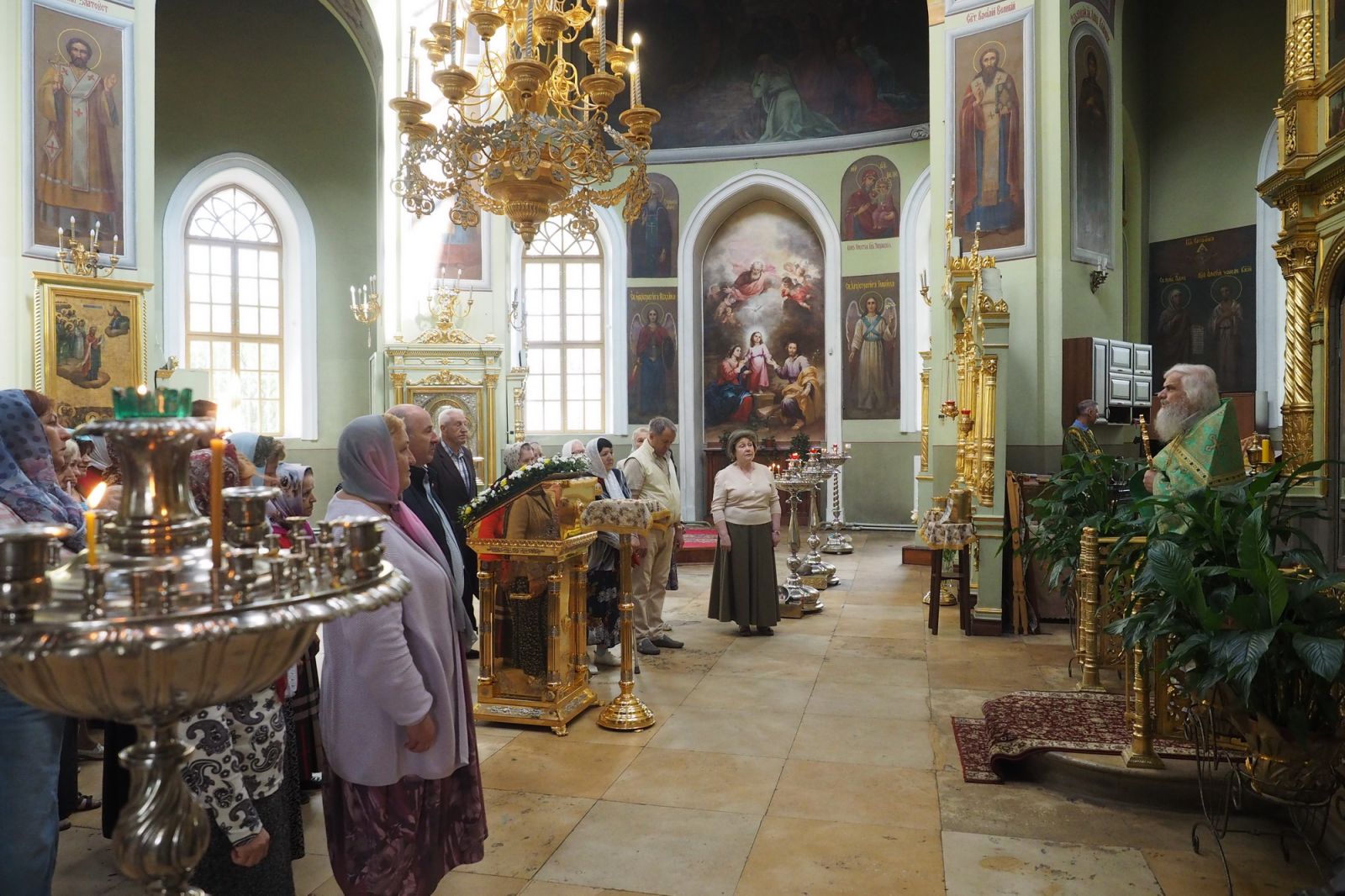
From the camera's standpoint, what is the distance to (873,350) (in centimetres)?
1600

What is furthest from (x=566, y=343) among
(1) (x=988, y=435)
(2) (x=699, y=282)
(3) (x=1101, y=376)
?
(1) (x=988, y=435)

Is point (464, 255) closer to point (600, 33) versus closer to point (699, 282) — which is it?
point (699, 282)

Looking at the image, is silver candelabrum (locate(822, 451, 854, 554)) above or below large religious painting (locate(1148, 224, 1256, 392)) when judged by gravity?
below

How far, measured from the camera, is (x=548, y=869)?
3.35 metres

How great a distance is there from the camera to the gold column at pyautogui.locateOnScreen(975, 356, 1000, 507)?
7.55m

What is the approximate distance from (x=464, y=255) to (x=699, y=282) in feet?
17.2

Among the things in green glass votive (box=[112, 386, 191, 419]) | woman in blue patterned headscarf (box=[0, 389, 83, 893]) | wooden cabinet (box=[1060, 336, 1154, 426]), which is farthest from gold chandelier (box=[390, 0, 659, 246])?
wooden cabinet (box=[1060, 336, 1154, 426])

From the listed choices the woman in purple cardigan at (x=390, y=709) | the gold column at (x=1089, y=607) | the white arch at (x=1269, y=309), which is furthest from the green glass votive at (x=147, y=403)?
the white arch at (x=1269, y=309)

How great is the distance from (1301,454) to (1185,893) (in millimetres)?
3116

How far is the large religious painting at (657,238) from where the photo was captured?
1678cm

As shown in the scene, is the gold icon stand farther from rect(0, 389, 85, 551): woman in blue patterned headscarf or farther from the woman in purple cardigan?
rect(0, 389, 85, 551): woman in blue patterned headscarf

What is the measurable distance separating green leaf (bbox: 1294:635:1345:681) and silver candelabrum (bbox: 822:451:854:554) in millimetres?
8032

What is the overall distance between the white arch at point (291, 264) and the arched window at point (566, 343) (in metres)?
3.96

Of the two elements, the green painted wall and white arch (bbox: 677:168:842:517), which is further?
white arch (bbox: 677:168:842:517)
